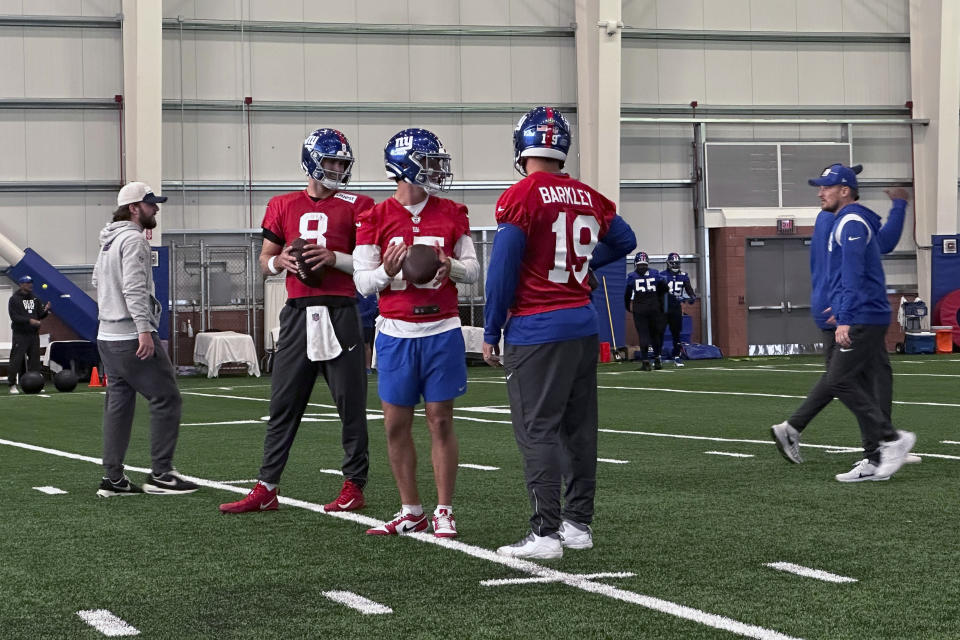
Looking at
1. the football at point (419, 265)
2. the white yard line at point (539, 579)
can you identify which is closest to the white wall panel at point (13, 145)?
the football at point (419, 265)

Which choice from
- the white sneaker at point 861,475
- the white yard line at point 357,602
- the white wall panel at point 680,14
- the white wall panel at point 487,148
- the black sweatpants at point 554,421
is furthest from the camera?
the white wall panel at point 680,14

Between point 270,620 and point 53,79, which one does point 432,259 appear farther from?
point 53,79

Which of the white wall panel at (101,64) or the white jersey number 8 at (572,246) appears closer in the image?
the white jersey number 8 at (572,246)

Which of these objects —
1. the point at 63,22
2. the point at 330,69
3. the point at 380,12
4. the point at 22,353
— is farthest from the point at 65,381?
the point at 380,12

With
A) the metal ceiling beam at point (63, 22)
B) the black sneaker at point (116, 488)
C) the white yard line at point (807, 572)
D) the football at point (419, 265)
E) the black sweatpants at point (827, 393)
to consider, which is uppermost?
the metal ceiling beam at point (63, 22)

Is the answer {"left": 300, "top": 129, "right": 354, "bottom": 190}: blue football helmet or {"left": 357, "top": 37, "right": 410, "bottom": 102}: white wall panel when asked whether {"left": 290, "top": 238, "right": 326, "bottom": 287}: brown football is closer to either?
{"left": 300, "top": 129, "right": 354, "bottom": 190}: blue football helmet

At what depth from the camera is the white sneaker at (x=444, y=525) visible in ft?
19.8

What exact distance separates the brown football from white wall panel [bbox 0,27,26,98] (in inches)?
864

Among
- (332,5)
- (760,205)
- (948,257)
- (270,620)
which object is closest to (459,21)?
(332,5)

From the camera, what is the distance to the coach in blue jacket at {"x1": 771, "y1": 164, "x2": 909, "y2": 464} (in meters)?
8.38

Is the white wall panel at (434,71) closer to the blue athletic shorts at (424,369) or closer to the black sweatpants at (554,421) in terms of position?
the blue athletic shorts at (424,369)

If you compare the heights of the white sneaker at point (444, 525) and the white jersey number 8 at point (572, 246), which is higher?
the white jersey number 8 at point (572, 246)

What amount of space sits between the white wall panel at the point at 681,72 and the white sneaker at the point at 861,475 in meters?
22.7

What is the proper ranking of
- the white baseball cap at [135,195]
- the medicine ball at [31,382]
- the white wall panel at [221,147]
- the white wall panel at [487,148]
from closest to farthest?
the white baseball cap at [135,195]
the medicine ball at [31,382]
the white wall panel at [221,147]
the white wall panel at [487,148]
